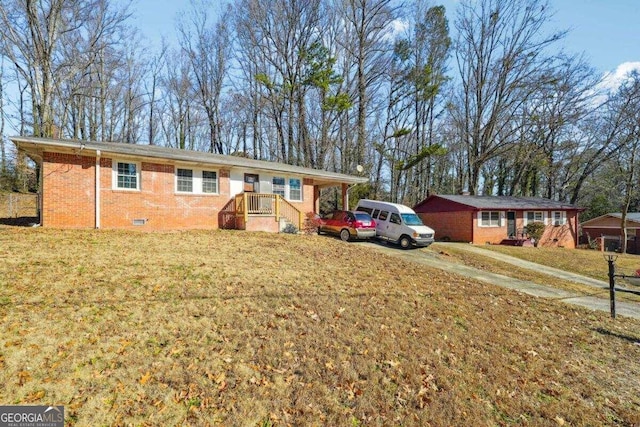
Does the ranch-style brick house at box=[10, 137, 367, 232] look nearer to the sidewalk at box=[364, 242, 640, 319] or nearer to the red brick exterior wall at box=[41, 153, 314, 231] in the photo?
the red brick exterior wall at box=[41, 153, 314, 231]

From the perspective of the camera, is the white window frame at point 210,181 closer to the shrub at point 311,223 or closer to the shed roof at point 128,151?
the shed roof at point 128,151

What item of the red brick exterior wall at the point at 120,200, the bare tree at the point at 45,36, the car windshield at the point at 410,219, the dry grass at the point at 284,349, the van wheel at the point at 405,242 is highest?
the bare tree at the point at 45,36

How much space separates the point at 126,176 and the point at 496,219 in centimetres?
2308

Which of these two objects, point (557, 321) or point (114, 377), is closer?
point (114, 377)

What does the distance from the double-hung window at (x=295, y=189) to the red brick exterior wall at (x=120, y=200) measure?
2.90 metres

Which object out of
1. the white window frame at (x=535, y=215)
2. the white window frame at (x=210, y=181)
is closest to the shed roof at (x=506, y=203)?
the white window frame at (x=535, y=215)

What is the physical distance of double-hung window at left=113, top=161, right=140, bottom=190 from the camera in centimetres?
1185

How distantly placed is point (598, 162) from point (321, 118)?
26.3 metres

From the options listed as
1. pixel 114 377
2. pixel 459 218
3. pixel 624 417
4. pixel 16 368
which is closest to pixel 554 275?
pixel 459 218

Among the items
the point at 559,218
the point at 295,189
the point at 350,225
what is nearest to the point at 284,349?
the point at 350,225

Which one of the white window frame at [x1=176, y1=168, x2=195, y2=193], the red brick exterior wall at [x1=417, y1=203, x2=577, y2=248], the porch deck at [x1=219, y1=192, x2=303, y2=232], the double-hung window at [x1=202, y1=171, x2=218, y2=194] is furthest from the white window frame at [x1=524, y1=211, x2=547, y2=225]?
the white window frame at [x1=176, y1=168, x2=195, y2=193]

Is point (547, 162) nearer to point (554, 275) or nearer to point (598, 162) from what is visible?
point (598, 162)

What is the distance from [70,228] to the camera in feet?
35.4

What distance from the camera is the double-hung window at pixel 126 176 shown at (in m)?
11.9
